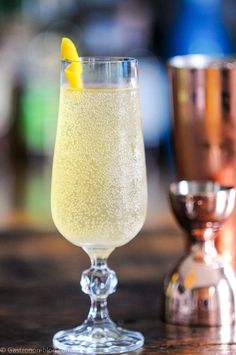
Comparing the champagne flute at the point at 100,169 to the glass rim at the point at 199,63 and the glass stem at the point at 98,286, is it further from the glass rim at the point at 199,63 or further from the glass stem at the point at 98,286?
the glass rim at the point at 199,63

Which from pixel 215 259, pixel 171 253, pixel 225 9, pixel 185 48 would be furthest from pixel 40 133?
pixel 215 259

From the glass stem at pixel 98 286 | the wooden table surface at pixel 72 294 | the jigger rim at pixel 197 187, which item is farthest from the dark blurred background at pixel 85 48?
the glass stem at pixel 98 286

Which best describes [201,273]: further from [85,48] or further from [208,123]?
[85,48]

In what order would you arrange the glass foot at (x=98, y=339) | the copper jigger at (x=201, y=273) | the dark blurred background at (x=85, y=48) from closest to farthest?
the glass foot at (x=98, y=339)
the copper jigger at (x=201, y=273)
the dark blurred background at (x=85, y=48)

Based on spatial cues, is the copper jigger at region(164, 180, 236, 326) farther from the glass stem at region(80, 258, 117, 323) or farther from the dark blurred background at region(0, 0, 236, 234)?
the dark blurred background at region(0, 0, 236, 234)

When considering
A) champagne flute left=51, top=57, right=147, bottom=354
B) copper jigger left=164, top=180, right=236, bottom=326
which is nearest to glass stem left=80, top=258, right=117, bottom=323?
champagne flute left=51, top=57, right=147, bottom=354

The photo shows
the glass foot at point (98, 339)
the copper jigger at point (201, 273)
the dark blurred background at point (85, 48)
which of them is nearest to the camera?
the glass foot at point (98, 339)
